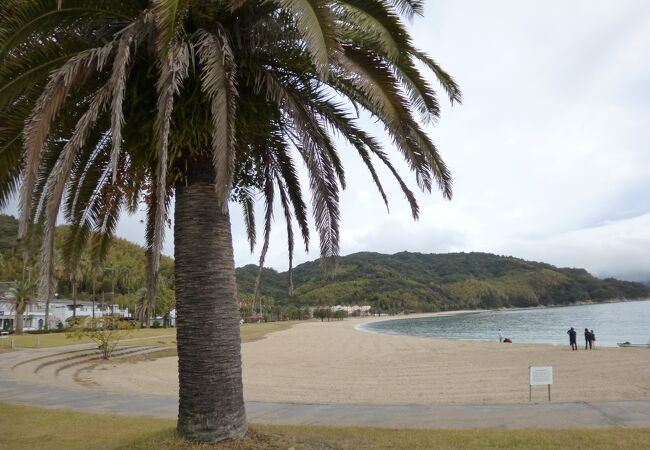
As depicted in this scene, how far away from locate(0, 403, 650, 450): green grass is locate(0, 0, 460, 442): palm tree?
46 cm

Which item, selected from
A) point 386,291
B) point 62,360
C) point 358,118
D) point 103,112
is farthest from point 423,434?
point 386,291

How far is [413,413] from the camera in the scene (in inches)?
392

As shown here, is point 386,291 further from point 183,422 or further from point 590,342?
point 183,422

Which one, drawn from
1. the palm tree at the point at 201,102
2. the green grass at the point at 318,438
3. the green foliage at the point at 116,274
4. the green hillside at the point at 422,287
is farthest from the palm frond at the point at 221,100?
the green hillside at the point at 422,287

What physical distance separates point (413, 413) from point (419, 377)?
11.5m

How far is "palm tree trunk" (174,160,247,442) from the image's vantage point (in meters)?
6.35

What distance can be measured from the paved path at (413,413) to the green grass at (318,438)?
909 millimetres

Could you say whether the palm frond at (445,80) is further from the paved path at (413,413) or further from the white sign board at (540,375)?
the white sign board at (540,375)

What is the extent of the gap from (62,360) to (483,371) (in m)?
20.8

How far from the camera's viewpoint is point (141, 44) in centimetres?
638

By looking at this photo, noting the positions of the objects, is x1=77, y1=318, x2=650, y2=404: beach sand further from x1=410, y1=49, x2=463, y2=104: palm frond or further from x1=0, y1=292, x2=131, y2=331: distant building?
x1=0, y1=292, x2=131, y2=331: distant building

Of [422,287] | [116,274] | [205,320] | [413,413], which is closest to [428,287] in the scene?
[422,287]

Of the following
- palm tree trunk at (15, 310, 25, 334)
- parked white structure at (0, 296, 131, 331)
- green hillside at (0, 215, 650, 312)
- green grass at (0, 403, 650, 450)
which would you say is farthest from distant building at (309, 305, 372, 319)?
green grass at (0, 403, 650, 450)

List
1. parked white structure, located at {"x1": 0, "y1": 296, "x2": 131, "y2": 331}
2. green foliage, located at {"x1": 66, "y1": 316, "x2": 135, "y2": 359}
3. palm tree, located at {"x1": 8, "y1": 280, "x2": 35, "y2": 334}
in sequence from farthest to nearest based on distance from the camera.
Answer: parked white structure, located at {"x1": 0, "y1": 296, "x2": 131, "y2": 331} < palm tree, located at {"x1": 8, "y1": 280, "x2": 35, "y2": 334} < green foliage, located at {"x1": 66, "y1": 316, "x2": 135, "y2": 359}
